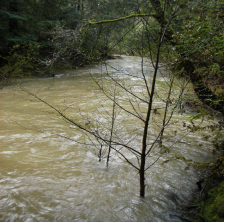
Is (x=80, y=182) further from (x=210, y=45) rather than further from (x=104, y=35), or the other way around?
(x=210, y=45)

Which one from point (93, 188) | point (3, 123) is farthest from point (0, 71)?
point (93, 188)

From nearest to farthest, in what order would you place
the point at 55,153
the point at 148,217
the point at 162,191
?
the point at 148,217 < the point at 162,191 < the point at 55,153

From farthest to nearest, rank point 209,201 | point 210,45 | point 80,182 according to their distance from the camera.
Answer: point 210,45 → point 80,182 → point 209,201

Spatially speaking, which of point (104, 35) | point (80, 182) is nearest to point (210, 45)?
point (104, 35)

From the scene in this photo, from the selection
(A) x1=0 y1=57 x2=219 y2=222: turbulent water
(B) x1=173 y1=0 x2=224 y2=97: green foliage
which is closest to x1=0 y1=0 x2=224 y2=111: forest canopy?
(B) x1=173 y1=0 x2=224 y2=97: green foliage

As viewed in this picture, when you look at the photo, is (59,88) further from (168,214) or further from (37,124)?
(168,214)

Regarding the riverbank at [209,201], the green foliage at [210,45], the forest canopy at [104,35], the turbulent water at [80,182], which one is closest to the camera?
the riverbank at [209,201]

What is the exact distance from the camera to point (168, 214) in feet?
8.07

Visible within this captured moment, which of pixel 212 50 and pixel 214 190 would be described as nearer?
pixel 214 190

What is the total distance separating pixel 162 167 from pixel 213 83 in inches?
78.5

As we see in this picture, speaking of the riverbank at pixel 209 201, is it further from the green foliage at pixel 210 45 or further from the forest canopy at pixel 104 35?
the green foliage at pixel 210 45

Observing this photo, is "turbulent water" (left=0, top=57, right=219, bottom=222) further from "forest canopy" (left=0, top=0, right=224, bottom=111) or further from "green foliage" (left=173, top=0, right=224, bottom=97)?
"green foliage" (left=173, top=0, right=224, bottom=97)

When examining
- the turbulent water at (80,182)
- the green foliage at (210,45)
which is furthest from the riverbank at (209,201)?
the green foliage at (210,45)

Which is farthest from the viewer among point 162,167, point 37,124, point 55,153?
point 37,124
